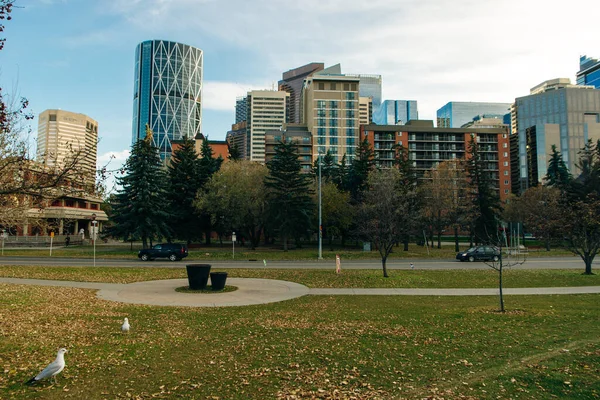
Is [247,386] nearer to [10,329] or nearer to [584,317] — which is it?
[10,329]

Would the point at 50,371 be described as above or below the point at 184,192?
below

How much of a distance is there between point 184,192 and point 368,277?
135ft

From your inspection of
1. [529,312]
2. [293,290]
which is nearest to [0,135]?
[293,290]

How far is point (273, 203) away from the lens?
48188 millimetres

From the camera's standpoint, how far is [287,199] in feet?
159

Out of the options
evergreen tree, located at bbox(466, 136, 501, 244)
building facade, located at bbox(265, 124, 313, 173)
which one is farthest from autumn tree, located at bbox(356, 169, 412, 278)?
building facade, located at bbox(265, 124, 313, 173)

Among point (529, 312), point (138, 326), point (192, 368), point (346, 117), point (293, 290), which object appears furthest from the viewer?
point (346, 117)

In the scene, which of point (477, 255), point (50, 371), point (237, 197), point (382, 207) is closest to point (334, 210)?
point (237, 197)

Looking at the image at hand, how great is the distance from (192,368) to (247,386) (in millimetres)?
1354

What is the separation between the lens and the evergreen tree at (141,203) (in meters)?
45.7

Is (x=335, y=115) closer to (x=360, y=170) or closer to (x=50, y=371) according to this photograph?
(x=360, y=170)

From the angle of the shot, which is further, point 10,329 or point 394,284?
point 394,284

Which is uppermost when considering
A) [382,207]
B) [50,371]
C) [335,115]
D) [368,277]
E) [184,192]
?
[335,115]

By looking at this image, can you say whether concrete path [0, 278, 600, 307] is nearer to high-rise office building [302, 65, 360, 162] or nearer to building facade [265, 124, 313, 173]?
building facade [265, 124, 313, 173]
